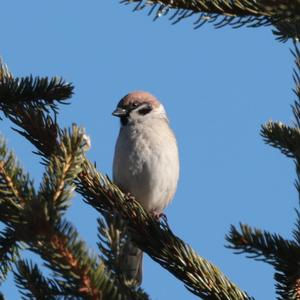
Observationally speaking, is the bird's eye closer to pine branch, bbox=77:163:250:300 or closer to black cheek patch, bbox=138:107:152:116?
black cheek patch, bbox=138:107:152:116

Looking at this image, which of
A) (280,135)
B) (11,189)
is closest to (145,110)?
(280,135)

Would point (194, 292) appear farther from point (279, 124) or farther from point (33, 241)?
point (33, 241)

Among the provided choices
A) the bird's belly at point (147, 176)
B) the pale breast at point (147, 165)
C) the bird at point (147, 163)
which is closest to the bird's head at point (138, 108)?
the bird at point (147, 163)

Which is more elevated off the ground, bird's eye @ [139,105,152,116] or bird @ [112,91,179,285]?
bird's eye @ [139,105,152,116]

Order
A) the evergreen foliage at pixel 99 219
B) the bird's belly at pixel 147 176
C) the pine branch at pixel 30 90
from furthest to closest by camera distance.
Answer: the bird's belly at pixel 147 176, the pine branch at pixel 30 90, the evergreen foliage at pixel 99 219

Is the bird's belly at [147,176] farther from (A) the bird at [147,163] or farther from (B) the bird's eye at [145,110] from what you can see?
(B) the bird's eye at [145,110]

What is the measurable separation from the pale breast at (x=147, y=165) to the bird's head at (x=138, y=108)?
485 mm

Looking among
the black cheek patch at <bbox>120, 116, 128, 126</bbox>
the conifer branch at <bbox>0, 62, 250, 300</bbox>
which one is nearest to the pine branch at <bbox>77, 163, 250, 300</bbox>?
→ the conifer branch at <bbox>0, 62, 250, 300</bbox>

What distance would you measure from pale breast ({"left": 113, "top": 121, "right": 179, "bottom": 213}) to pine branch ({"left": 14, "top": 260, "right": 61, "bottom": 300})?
339cm

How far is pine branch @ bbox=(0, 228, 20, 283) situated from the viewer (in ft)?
7.29

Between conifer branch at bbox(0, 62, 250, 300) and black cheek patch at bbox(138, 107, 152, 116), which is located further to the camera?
black cheek patch at bbox(138, 107, 152, 116)

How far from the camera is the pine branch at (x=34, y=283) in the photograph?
1.69 meters

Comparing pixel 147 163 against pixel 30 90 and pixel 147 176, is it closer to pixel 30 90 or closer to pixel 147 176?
pixel 147 176

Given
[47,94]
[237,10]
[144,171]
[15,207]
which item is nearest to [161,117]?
[144,171]
